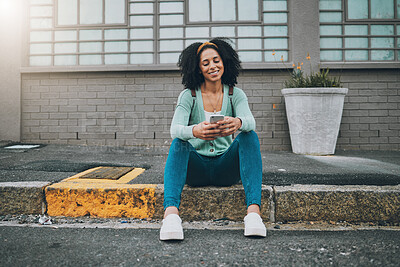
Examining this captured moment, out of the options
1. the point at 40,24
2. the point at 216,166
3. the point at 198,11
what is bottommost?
the point at 216,166

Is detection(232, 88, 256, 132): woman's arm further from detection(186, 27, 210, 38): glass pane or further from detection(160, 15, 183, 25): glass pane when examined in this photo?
detection(160, 15, 183, 25): glass pane

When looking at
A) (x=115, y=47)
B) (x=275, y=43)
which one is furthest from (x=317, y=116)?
(x=115, y=47)

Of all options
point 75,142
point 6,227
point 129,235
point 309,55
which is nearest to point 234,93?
point 129,235

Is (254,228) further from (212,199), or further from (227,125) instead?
(227,125)

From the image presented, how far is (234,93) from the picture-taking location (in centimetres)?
240

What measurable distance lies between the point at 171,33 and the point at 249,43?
1426 mm

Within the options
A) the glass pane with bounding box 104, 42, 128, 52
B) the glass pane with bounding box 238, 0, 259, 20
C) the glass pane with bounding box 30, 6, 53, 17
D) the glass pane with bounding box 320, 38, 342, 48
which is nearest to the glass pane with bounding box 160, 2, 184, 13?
the glass pane with bounding box 104, 42, 128, 52

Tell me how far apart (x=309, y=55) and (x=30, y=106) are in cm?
506

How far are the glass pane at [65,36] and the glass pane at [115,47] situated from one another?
0.63 metres

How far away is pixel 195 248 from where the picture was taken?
1.75 meters

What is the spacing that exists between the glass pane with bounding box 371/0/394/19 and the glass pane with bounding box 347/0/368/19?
0.12m

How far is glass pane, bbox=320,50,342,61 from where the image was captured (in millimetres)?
5445

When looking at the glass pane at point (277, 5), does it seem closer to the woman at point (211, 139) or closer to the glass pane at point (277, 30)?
the glass pane at point (277, 30)

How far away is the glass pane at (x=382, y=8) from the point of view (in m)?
5.43
